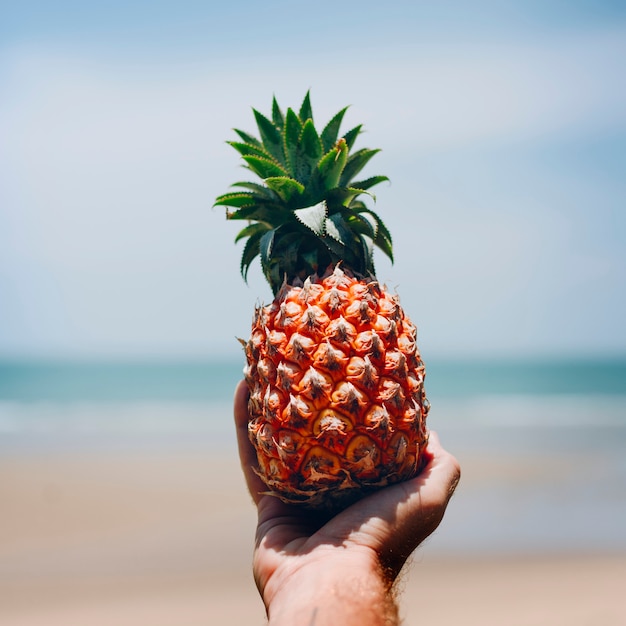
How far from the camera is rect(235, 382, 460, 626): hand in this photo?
3.09m

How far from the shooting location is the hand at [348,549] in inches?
122

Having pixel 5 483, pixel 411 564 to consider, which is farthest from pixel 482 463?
pixel 411 564

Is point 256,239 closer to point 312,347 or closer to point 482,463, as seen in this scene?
point 312,347

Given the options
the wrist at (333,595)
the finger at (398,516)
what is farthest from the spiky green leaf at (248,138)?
the wrist at (333,595)

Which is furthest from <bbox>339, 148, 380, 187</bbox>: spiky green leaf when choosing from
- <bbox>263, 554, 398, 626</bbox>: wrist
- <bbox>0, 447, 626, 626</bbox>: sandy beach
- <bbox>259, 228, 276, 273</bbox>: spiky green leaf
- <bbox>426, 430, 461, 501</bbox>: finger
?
<bbox>0, 447, 626, 626</bbox>: sandy beach

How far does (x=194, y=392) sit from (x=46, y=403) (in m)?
9.79

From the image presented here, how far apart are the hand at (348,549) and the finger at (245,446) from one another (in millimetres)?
307

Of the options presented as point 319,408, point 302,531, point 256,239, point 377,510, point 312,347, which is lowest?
point 302,531

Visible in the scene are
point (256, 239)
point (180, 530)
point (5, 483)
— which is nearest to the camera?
point (256, 239)

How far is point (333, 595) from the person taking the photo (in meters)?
3.10

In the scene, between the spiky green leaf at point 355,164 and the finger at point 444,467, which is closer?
the finger at point 444,467

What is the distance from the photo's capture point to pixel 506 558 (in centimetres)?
1063

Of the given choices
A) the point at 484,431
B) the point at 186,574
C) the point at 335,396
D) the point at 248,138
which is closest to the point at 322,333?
the point at 335,396

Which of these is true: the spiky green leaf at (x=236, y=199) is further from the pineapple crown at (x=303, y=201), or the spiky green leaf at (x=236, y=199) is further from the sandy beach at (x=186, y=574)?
the sandy beach at (x=186, y=574)
